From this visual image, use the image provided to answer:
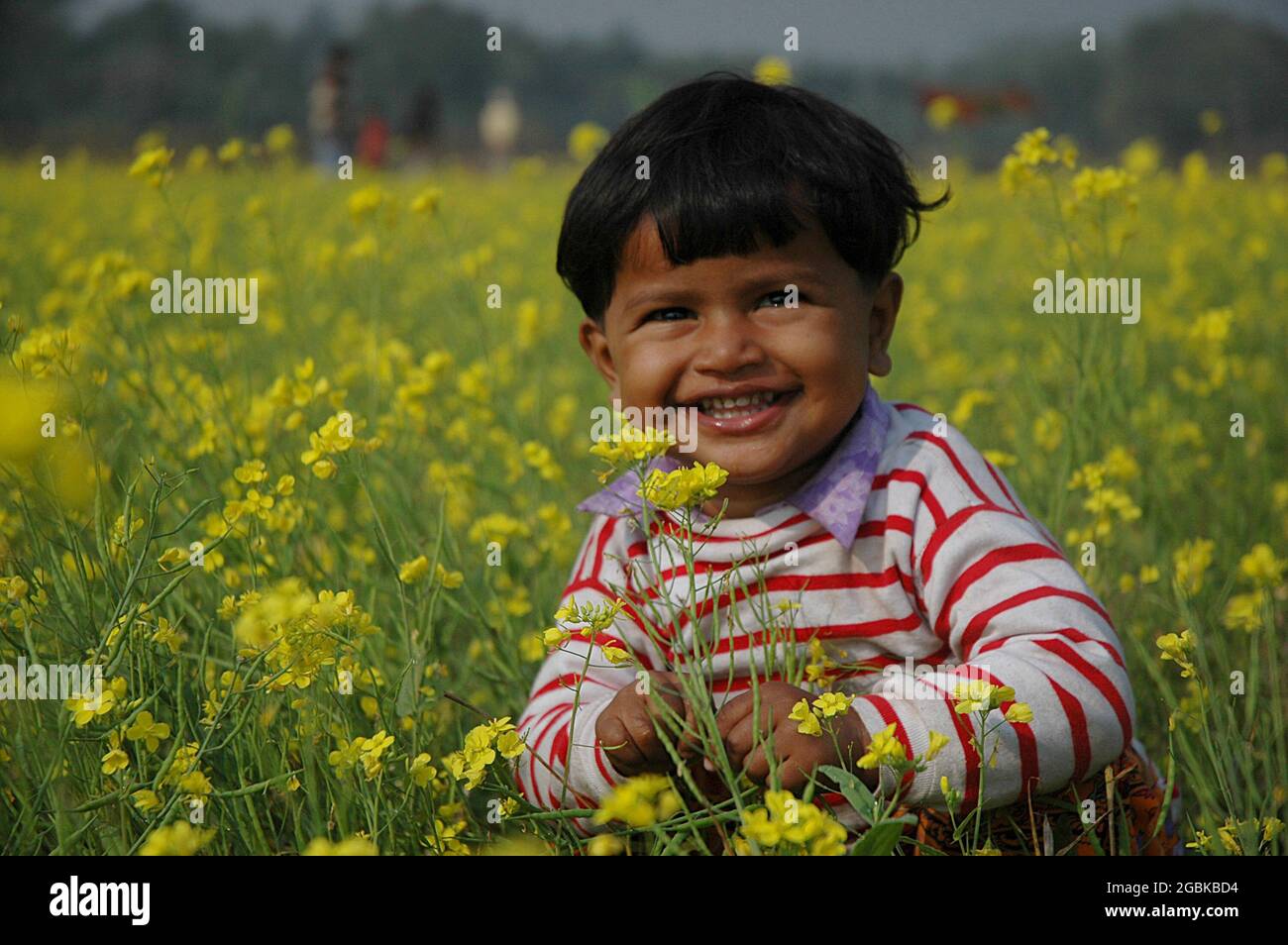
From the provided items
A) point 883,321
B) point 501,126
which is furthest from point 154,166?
point 501,126

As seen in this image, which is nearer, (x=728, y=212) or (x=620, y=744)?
(x=620, y=744)

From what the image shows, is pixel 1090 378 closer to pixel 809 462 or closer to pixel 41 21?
pixel 809 462

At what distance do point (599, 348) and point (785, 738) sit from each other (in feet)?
2.18

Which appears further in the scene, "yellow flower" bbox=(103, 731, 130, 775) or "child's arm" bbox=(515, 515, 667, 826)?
"child's arm" bbox=(515, 515, 667, 826)

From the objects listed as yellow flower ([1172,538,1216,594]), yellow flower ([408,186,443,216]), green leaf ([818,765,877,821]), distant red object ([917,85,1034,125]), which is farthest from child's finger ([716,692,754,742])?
distant red object ([917,85,1034,125])

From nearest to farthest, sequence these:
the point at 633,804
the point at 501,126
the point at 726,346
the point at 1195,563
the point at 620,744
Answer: the point at 633,804
the point at 620,744
the point at 726,346
the point at 1195,563
the point at 501,126

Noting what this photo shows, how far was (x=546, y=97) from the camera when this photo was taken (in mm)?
41375

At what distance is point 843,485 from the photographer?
4.66 ft

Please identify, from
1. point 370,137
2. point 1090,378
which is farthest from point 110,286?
point 370,137

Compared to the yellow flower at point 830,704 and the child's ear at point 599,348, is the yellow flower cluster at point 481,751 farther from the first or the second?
the child's ear at point 599,348

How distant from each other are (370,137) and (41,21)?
3016 cm

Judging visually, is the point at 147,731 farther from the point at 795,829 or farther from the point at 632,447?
the point at 795,829

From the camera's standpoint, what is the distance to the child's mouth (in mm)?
1414

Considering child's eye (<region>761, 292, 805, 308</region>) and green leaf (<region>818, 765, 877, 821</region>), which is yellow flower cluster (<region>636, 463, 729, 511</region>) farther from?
child's eye (<region>761, 292, 805, 308</region>)
